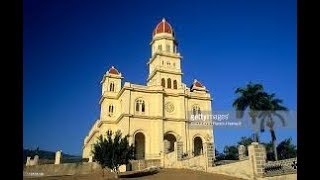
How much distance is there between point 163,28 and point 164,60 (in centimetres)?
507

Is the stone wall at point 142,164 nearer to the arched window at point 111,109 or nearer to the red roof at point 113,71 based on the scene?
the arched window at point 111,109

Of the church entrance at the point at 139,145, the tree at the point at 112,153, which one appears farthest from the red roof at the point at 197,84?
the tree at the point at 112,153

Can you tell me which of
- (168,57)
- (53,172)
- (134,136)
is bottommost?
(53,172)

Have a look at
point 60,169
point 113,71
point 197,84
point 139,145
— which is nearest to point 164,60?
point 197,84

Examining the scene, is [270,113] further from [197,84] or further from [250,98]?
[197,84]

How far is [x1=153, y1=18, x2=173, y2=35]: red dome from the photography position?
156 feet

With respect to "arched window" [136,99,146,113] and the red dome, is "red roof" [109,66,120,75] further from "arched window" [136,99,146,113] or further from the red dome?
"arched window" [136,99,146,113]

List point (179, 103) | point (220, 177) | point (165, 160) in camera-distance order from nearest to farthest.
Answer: point (220, 177) → point (165, 160) → point (179, 103)

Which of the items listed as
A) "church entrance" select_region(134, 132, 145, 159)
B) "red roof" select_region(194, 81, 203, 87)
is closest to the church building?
"church entrance" select_region(134, 132, 145, 159)
